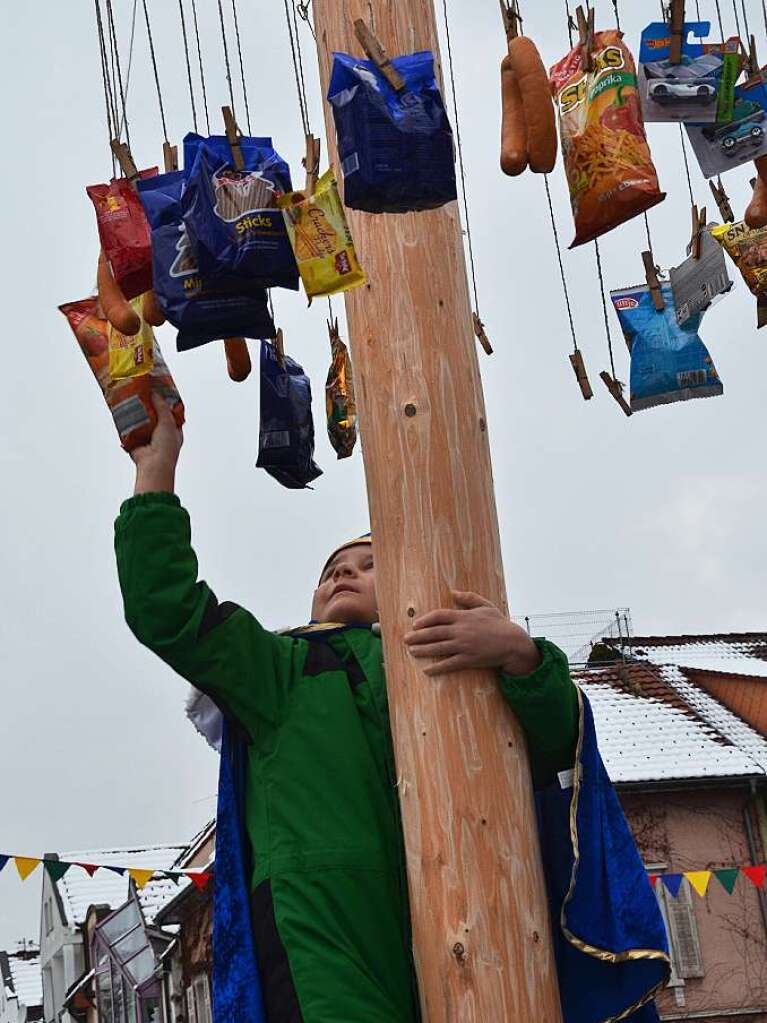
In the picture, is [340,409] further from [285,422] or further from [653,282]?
[653,282]

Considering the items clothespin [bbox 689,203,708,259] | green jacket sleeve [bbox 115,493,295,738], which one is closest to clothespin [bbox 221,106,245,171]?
green jacket sleeve [bbox 115,493,295,738]

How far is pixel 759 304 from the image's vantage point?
13.4 feet

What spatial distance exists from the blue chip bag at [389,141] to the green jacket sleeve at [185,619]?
0.72 m

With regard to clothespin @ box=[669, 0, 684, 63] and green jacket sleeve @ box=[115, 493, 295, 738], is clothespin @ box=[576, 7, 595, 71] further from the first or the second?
green jacket sleeve @ box=[115, 493, 295, 738]

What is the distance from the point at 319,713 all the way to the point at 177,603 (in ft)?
1.22

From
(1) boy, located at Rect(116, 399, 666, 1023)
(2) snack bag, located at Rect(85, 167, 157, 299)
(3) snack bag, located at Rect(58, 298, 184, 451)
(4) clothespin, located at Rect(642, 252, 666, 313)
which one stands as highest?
(4) clothespin, located at Rect(642, 252, 666, 313)

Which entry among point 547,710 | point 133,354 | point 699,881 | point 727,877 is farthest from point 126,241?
point 699,881

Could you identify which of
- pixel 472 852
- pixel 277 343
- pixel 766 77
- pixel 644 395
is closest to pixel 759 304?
pixel 644 395

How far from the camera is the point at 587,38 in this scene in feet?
11.3

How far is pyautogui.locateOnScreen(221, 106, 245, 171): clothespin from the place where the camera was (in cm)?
306

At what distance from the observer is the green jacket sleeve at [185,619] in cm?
287

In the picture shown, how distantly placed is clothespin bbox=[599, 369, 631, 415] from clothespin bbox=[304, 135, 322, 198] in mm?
1315

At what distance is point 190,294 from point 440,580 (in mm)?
748

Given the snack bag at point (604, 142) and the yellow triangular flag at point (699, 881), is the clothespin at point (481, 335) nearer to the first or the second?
the snack bag at point (604, 142)
